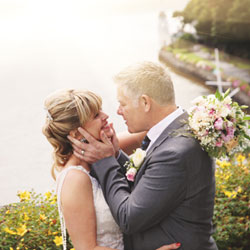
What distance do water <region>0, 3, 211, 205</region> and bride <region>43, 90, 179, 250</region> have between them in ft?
3.77

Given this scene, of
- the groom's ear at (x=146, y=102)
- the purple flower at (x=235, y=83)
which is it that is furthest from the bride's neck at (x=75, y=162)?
the purple flower at (x=235, y=83)

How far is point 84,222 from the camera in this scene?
5.68 ft

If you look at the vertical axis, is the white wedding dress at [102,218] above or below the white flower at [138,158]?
below

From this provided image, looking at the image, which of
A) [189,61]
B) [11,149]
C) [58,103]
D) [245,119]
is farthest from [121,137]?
[189,61]

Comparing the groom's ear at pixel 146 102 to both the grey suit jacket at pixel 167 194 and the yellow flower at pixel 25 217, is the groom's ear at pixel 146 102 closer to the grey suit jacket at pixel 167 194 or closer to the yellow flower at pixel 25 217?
the grey suit jacket at pixel 167 194

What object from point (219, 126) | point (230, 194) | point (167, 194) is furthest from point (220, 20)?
point (167, 194)

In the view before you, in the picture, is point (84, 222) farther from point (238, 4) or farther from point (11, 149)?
point (238, 4)

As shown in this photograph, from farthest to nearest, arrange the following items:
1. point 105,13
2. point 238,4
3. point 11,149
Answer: point 238,4, point 105,13, point 11,149

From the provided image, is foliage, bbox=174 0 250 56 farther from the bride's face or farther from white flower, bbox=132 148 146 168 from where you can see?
white flower, bbox=132 148 146 168

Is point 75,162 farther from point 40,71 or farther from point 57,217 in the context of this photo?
point 40,71

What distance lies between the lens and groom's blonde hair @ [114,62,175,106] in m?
1.69

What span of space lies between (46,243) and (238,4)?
2.95 metres

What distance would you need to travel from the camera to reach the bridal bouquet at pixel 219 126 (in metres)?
1.57

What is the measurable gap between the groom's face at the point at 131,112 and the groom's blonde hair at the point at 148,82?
0.12 feet
